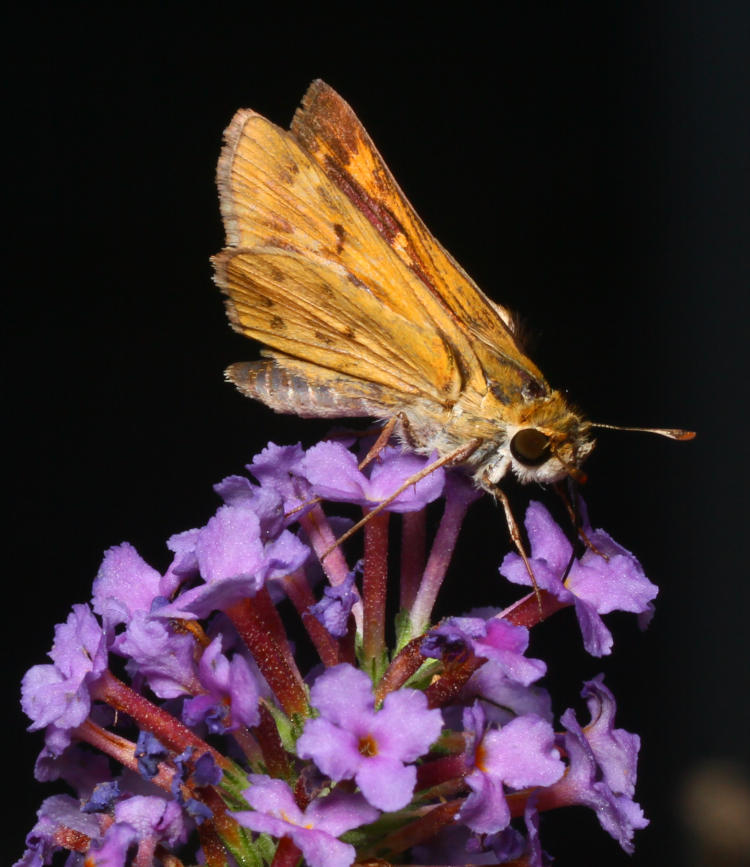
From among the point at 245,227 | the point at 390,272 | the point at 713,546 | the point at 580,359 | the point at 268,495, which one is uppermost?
the point at 245,227

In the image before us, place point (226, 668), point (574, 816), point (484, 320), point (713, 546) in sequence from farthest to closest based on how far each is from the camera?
point (713, 546) < point (574, 816) < point (484, 320) < point (226, 668)

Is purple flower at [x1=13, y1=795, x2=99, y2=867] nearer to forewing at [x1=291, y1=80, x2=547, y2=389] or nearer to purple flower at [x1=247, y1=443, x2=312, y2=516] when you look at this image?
purple flower at [x1=247, y1=443, x2=312, y2=516]

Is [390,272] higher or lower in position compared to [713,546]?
higher

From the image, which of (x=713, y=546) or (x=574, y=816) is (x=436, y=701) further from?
(x=713, y=546)

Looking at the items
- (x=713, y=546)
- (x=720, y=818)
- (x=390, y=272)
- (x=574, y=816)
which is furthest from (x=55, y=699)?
(x=713, y=546)

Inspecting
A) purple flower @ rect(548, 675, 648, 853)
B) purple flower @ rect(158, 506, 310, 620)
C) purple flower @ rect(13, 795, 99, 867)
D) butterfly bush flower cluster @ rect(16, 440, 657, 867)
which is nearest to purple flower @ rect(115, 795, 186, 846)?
butterfly bush flower cluster @ rect(16, 440, 657, 867)

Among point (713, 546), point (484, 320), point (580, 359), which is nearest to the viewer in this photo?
point (484, 320)

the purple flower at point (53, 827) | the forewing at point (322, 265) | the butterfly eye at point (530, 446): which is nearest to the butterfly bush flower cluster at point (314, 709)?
the purple flower at point (53, 827)
